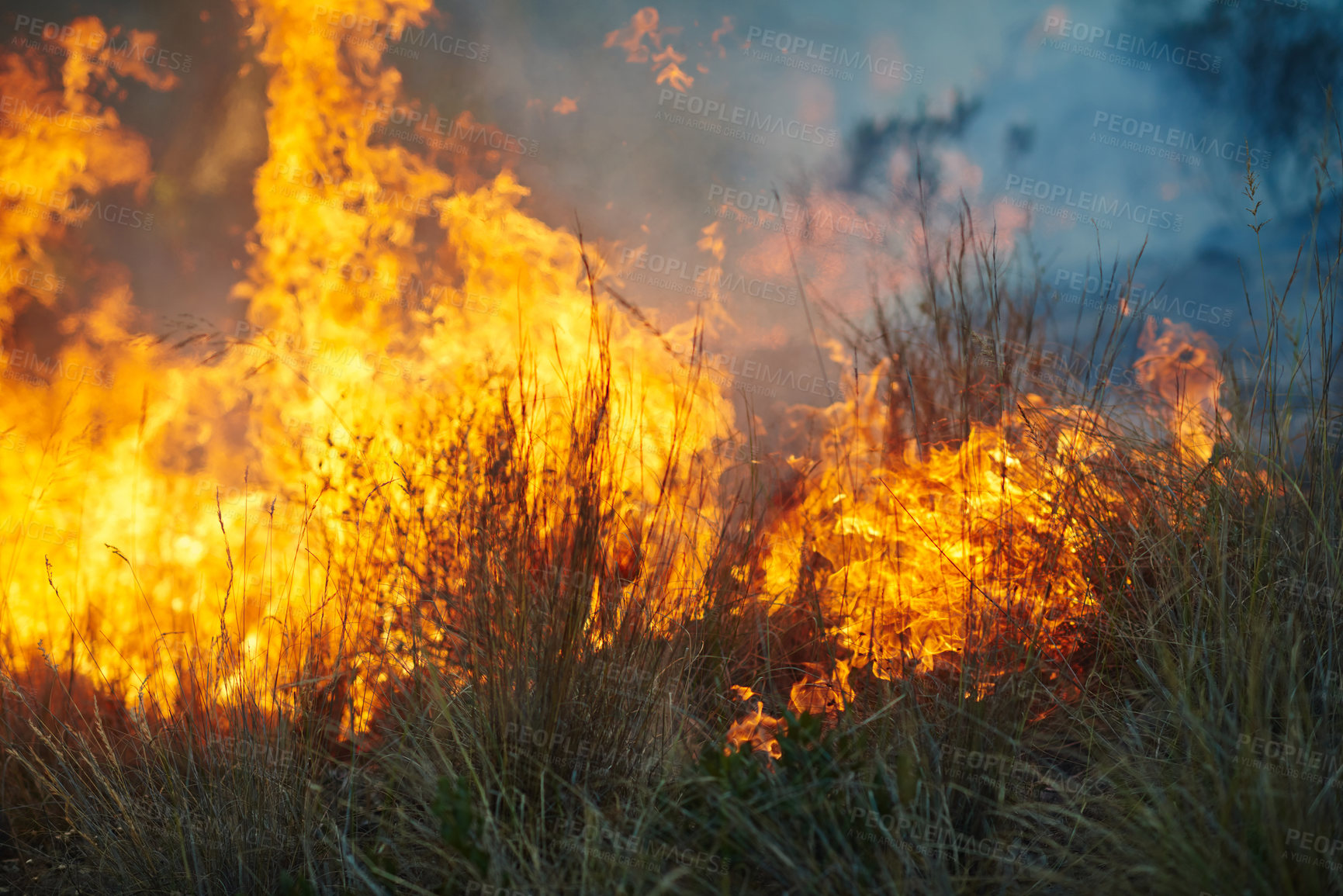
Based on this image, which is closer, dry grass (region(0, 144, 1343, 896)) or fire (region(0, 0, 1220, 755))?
dry grass (region(0, 144, 1343, 896))

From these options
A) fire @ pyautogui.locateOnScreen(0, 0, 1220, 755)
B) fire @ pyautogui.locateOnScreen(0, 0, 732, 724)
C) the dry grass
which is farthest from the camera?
fire @ pyautogui.locateOnScreen(0, 0, 732, 724)

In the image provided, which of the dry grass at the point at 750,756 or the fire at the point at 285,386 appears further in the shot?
the fire at the point at 285,386

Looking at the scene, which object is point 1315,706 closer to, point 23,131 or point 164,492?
point 164,492

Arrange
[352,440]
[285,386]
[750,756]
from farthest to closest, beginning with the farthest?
1. [285,386]
2. [352,440]
3. [750,756]

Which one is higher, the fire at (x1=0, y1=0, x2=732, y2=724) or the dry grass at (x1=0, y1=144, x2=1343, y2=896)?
the fire at (x1=0, y1=0, x2=732, y2=724)

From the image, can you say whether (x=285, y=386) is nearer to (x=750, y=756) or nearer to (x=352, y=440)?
(x=352, y=440)

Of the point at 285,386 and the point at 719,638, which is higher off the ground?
the point at 285,386

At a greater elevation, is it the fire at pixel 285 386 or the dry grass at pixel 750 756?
the fire at pixel 285 386

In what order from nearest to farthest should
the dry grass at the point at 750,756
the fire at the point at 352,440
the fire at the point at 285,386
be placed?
the dry grass at the point at 750,756 < the fire at the point at 352,440 < the fire at the point at 285,386

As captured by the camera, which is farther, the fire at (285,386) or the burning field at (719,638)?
the fire at (285,386)

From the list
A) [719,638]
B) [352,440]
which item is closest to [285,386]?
[352,440]

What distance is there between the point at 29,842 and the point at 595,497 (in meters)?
3.35

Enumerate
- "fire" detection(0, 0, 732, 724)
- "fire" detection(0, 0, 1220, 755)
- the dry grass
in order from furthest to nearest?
"fire" detection(0, 0, 732, 724) → "fire" detection(0, 0, 1220, 755) → the dry grass

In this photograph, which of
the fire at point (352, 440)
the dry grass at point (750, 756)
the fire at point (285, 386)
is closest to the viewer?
the dry grass at point (750, 756)
